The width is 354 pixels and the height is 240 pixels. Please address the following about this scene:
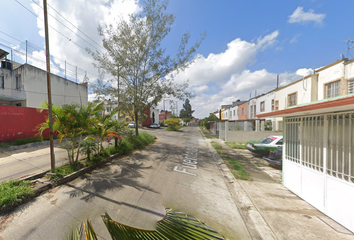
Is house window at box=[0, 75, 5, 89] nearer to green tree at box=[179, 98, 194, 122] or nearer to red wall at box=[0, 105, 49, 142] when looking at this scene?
red wall at box=[0, 105, 49, 142]

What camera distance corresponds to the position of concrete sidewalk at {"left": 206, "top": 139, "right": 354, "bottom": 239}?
2.58m

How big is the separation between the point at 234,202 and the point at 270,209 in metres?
0.83

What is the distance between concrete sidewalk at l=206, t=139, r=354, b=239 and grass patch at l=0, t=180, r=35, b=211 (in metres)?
5.08

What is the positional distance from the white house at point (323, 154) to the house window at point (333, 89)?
8807 mm

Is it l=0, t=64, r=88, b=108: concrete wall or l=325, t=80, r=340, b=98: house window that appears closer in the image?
l=325, t=80, r=340, b=98: house window

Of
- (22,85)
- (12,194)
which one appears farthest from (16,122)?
(22,85)

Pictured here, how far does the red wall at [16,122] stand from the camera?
7500mm

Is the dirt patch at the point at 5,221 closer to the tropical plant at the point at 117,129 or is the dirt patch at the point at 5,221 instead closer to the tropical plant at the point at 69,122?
the tropical plant at the point at 69,122

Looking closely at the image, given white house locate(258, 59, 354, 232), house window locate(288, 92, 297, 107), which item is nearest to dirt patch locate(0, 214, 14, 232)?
white house locate(258, 59, 354, 232)

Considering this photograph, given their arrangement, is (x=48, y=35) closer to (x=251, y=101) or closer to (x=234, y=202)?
(x=234, y=202)

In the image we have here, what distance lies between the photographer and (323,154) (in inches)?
127

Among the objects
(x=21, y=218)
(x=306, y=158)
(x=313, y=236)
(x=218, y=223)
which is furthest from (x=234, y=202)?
(x=21, y=218)

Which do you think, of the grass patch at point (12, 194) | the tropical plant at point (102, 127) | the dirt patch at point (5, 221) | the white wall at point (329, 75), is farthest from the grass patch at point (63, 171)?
the white wall at point (329, 75)

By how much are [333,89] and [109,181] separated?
14.9 m
